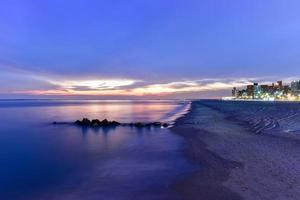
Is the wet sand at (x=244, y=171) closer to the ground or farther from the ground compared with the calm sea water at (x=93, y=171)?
farther from the ground

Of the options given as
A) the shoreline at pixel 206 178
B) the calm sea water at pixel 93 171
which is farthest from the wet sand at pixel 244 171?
the calm sea water at pixel 93 171

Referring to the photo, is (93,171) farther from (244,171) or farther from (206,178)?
(244,171)

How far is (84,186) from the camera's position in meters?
12.9

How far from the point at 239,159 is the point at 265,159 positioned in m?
1.31

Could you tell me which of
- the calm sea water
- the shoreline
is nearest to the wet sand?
the shoreline

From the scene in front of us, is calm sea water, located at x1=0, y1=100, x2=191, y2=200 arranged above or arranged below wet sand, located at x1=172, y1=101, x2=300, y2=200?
below

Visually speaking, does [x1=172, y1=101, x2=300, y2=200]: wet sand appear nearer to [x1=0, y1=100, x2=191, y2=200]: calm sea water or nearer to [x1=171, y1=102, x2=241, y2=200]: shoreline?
[x1=171, y1=102, x2=241, y2=200]: shoreline

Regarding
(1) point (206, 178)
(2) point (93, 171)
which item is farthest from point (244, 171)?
(2) point (93, 171)

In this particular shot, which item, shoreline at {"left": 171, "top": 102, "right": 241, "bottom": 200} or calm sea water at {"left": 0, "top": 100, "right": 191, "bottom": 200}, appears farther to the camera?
calm sea water at {"left": 0, "top": 100, "right": 191, "bottom": 200}

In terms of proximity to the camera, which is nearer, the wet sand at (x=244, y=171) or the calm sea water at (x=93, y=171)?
the wet sand at (x=244, y=171)

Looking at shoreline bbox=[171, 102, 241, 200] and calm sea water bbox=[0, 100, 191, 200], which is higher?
shoreline bbox=[171, 102, 241, 200]

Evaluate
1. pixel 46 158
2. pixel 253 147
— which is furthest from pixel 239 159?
pixel 46 158

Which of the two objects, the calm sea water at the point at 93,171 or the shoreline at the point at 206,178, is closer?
the shoreline at the point at 206,178

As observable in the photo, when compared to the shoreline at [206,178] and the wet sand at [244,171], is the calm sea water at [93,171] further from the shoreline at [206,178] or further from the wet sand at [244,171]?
the wet sand at [244,171]
